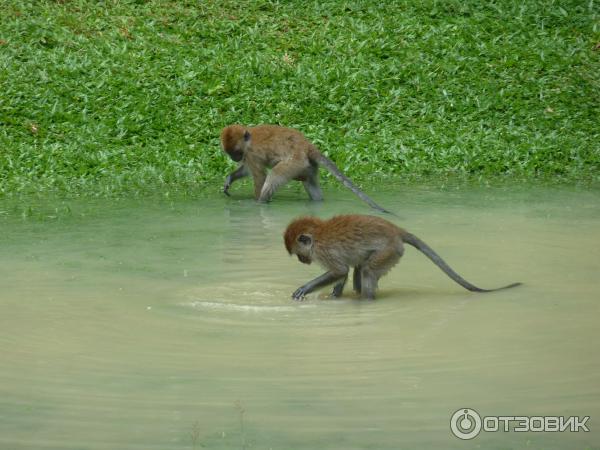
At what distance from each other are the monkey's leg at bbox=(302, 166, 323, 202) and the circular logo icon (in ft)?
25.8

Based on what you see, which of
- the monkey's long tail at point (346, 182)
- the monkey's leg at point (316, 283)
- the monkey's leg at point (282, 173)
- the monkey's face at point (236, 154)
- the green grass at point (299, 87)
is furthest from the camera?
the green grass at point (299, 87)

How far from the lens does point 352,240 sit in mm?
8453

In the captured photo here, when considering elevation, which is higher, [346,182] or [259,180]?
[346,182]

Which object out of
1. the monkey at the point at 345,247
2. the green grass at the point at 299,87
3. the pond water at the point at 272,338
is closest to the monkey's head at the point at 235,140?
the green grass at the point at 299,87

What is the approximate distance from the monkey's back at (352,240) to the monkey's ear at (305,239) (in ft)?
0.20

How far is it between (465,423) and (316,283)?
9.49ft

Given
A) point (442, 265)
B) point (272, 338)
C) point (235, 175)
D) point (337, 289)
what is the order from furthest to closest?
point (235, 175) → point (337, 289) → point (442, 265) → point (272, 338)

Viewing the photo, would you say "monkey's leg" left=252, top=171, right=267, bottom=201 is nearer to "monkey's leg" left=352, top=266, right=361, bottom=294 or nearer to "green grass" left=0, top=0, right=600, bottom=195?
"green grass" left=0, top=0, right=600, bottom=195

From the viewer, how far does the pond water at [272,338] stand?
18.9 ft

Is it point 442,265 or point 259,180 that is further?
point 259,180

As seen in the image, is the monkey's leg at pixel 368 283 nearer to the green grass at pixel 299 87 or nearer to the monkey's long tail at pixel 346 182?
the monkey's long tail at pixel 346 182

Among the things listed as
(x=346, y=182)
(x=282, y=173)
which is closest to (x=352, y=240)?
(x=346, y=182)

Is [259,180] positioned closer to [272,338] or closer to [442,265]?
[442,265]

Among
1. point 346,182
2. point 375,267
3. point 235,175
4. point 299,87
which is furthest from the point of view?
point 299,87
